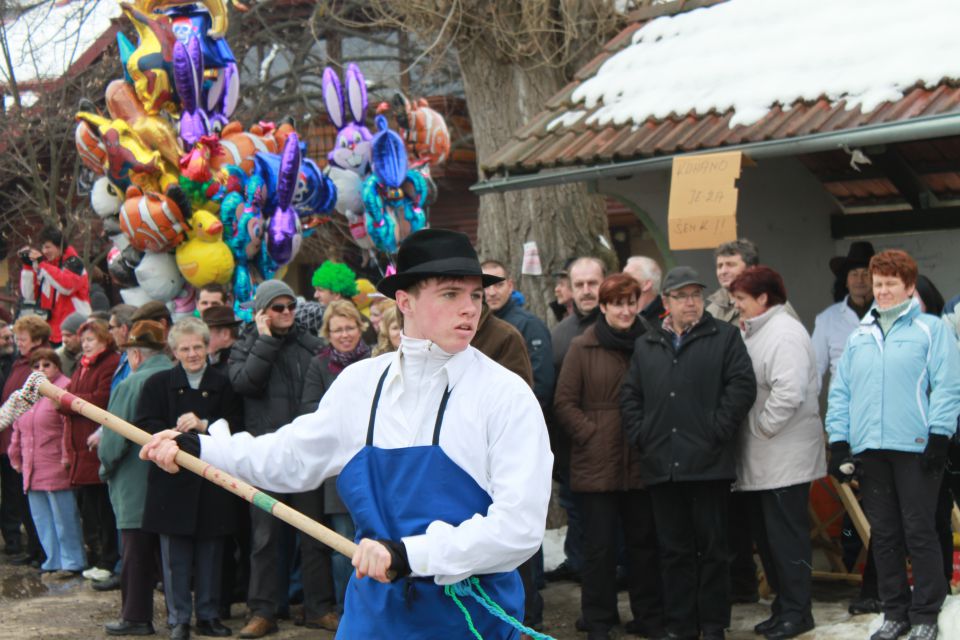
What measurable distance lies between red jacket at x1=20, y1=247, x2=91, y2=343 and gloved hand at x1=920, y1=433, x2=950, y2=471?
8855 mm

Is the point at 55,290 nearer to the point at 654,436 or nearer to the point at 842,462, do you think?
the point at 654,436

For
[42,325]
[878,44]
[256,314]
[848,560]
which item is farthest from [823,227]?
[42,325]

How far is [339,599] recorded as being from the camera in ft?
24.1

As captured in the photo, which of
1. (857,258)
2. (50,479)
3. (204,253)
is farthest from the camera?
(204,253)

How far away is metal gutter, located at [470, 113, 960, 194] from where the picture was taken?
259 inches

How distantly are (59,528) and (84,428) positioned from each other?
34.9 inches

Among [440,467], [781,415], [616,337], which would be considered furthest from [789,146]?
[440,467]

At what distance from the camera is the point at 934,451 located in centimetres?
604

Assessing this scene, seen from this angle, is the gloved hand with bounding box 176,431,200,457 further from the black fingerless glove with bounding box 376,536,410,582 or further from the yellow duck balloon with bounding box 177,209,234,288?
the yellow duck balloon with bounding box 177,209,234,288

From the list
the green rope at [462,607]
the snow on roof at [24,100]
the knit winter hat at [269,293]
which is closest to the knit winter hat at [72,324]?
the knit winter hat at [269,293]

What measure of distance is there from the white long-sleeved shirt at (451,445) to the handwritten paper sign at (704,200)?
383 cm

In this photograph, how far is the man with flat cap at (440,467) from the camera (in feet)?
11.3

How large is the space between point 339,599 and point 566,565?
5.72 ft

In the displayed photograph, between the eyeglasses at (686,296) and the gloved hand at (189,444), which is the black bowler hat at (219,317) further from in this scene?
the gloved hand at (189,444)
